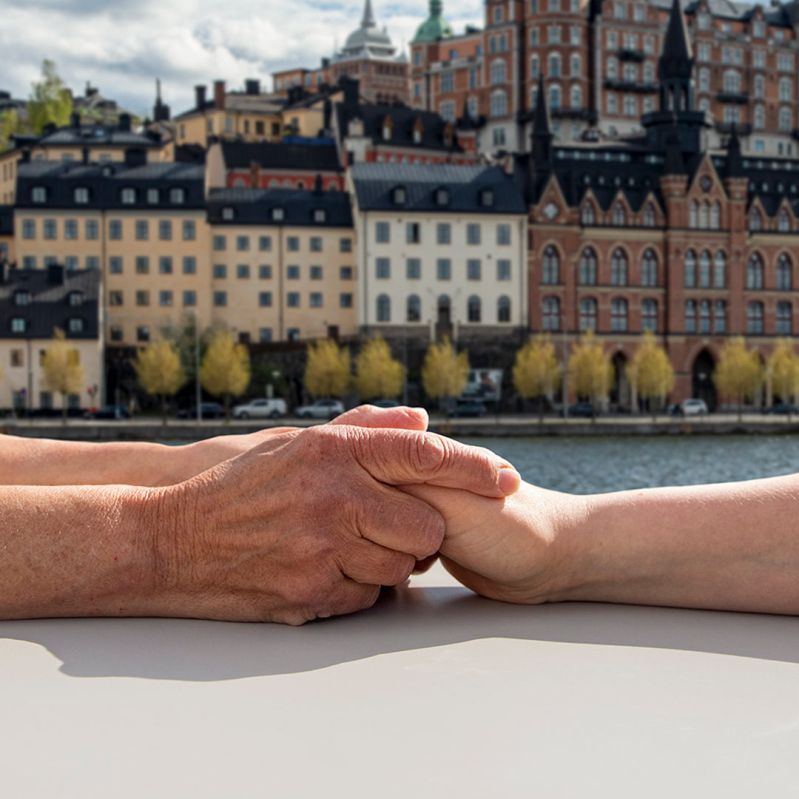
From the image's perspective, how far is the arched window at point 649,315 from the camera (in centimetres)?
6050

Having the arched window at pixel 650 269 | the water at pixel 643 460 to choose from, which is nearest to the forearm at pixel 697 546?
the water at pixel 643 460

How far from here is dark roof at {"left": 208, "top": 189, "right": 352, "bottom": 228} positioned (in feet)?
188

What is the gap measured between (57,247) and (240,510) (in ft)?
185

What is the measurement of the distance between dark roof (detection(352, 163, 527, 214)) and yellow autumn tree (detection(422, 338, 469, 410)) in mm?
7901

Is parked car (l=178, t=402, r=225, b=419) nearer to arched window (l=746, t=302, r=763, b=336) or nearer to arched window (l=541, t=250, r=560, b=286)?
arched window (l=541, t=250, r=560, b=286)

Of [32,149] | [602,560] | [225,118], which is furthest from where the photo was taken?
[225,118]

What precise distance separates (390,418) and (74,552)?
59 cm

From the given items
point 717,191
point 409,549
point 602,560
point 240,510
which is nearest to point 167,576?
point 240,510

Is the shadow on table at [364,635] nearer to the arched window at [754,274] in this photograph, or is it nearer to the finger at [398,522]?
the finger at [398,522]

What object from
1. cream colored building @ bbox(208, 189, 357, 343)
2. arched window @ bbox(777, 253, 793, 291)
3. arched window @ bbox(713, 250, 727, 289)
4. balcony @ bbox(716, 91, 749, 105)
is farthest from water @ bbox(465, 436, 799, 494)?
balcony @ bbox(716, 91, 749, 105)

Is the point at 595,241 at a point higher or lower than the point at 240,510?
→ higher

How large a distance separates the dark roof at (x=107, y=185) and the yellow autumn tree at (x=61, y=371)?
33.1ft

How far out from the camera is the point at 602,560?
7.89ft

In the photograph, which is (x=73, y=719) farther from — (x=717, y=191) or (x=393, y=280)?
(x=717, y=191)
